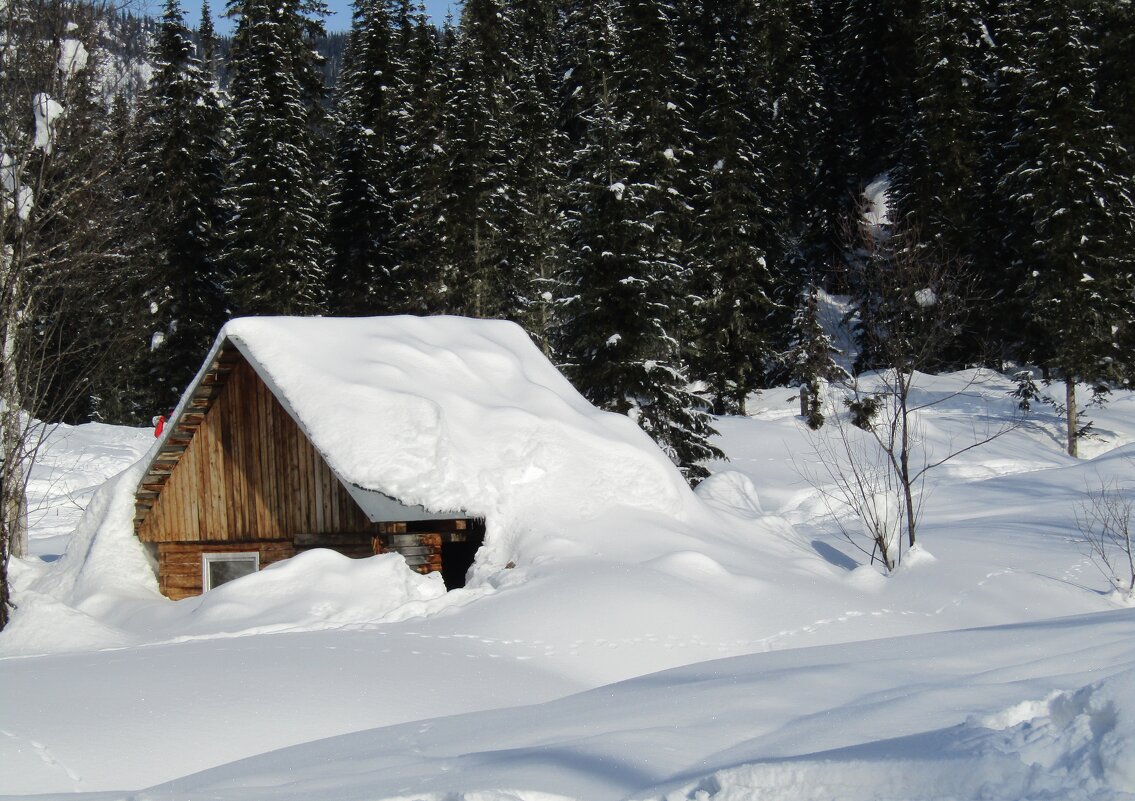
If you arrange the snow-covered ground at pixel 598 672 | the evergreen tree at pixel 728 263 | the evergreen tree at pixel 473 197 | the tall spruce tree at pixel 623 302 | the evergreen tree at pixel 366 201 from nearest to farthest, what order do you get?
the snow-covered ground at pixel 598 672 < the tall spruce tree at pixel 623 302 < the evergreen tree at pixel 728 263 < the evergreen tree at pixel 473 197 < the evergreen tree at pixel 366 201

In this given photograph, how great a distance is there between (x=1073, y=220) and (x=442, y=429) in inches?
1034

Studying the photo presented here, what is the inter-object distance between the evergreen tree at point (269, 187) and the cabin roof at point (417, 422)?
65.2ft

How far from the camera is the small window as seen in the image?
14035 mm

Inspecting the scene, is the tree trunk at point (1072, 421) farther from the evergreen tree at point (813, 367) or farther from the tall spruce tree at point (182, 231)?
the tall spruce tree at point (182, 231)

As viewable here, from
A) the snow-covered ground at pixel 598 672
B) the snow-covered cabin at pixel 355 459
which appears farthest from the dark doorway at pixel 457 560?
the snow-covered ground at pixel 598 672

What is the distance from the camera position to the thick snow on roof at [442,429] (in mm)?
12367

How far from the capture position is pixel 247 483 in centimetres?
1384

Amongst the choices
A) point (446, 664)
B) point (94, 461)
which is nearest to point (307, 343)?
point (446, 664)

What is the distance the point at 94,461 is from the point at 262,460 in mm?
16235

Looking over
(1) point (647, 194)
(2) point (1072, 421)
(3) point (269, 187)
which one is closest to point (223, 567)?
(1) point (647, 194)

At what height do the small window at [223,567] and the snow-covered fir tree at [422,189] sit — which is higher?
the snow-covered fir tree at [422,189]

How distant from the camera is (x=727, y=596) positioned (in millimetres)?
11586

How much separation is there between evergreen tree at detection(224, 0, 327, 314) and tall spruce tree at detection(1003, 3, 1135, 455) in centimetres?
2492

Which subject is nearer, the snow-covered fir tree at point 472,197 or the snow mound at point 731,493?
the snow mound at point 731,493
